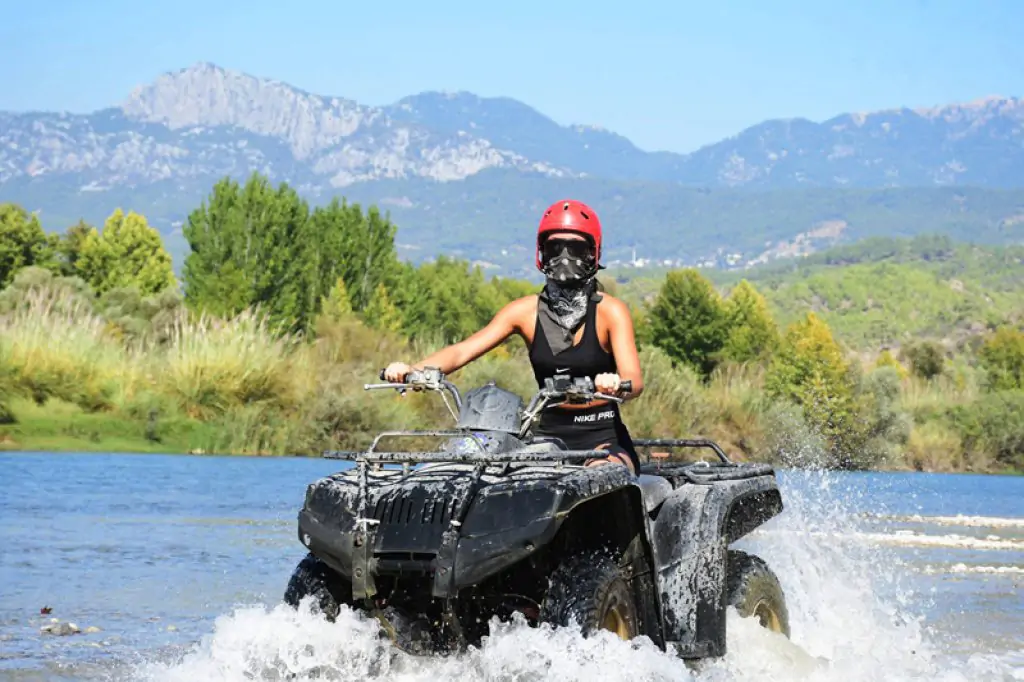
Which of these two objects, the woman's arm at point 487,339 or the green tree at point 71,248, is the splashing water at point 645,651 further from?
the green tree at point 71,248

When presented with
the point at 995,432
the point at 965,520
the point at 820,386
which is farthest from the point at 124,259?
the point at 965,520

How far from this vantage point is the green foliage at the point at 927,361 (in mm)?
73188

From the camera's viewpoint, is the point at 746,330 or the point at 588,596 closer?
the point at 588,596

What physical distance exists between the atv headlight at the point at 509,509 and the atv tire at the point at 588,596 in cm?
35

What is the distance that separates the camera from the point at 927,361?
7406 cm

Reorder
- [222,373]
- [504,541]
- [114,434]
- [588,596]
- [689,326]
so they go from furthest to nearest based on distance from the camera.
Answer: [689,326]
[222,373]
[114,434]
[588,596]
[504,541]

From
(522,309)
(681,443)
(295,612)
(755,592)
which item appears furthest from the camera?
(681,443)

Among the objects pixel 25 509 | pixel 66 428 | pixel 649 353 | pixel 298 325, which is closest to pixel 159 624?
pixel 25 509

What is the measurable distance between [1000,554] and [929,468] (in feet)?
104

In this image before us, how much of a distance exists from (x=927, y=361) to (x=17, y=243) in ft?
135

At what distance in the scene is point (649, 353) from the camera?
41938 millimetres

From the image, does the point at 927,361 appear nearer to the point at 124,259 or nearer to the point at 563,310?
the point at 124,259

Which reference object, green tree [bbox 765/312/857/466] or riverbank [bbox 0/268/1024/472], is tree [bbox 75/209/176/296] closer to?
riverbank [bbox 0/268/1024/472]

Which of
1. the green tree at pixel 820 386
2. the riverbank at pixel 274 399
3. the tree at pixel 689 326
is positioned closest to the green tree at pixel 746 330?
the tree at pixel 689 326
